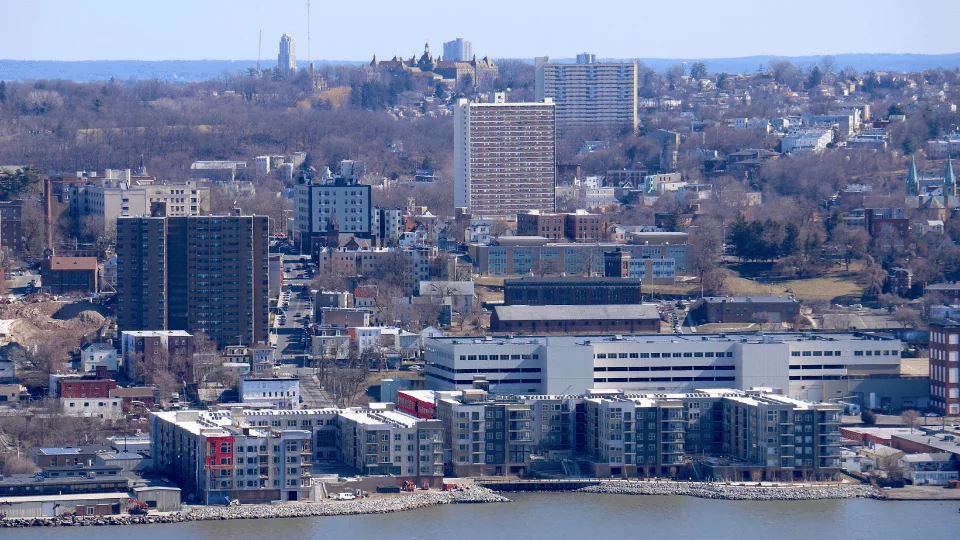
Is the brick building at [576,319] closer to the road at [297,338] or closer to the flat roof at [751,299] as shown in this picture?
the flat roof at [751,299]

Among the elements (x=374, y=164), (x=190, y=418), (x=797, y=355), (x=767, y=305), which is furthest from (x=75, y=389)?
(x=374, y=164)

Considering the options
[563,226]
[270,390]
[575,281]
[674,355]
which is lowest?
[270,390]

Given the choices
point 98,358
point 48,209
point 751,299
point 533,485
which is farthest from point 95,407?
point 48,209

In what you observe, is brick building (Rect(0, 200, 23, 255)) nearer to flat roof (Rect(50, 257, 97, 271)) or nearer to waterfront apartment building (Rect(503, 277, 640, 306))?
flat roof (Rect(50, 257, 97, 271))

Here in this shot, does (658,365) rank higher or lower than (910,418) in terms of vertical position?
higher

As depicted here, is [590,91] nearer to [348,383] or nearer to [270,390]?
[348,383]
